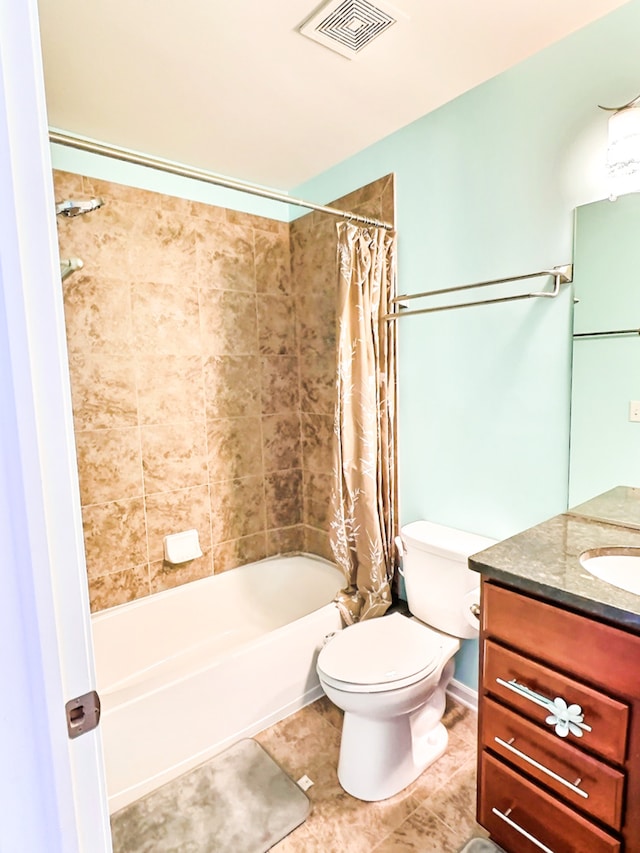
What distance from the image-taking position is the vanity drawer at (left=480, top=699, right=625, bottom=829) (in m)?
0.94

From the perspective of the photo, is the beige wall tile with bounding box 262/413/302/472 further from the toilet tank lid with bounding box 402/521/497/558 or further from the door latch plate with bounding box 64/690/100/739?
the door latch plate with bounding box 64/690/100/739

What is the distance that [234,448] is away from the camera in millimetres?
2520

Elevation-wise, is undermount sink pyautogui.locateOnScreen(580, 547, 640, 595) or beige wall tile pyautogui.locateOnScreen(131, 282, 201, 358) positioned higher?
beige wall tile pyautogui.locateOnScreen(131, 282, 201, 358)

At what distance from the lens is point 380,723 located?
60.7 inches

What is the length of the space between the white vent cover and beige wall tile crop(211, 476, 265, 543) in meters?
1.94

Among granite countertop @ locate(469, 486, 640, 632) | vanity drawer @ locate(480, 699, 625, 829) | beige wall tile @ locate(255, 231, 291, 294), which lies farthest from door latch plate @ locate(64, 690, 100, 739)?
beige wall tile @ locate(255, 231, 291, 294)

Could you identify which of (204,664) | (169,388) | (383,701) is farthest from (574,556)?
(169,388)

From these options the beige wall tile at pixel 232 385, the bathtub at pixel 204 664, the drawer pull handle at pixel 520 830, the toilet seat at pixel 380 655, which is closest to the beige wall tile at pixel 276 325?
the beige wall tile at pixel 232 385

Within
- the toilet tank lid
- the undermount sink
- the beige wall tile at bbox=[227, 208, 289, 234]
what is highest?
the beige wall tile at bbox=[227, 208, 289, 234]

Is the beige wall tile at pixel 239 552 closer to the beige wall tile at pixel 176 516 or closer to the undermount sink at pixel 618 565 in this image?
the beige wall tile at pixel 176 516

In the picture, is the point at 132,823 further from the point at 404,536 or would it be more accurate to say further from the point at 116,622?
the point at 404,536

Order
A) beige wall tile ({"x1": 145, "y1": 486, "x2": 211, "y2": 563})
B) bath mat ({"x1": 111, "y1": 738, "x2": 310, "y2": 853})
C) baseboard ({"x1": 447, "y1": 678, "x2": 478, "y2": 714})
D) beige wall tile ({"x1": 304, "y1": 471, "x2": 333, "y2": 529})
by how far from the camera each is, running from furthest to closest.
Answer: beige wall tile ({"x1": 304, "y1": 471, "x2": 333, "y2": 529}) < beige wall tile ({"x1": 145, "y1": 486, "x2": 211, "y2": 563}) < baseboard ({"x1": 447, "y1": 678, "x2": 478, "y2": 714}) < bath mat ({"x1": 111, "y1": 738, "x2": 310, "y2": 853})

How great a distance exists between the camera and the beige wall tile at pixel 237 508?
248cm

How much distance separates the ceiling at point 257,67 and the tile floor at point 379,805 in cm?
247
